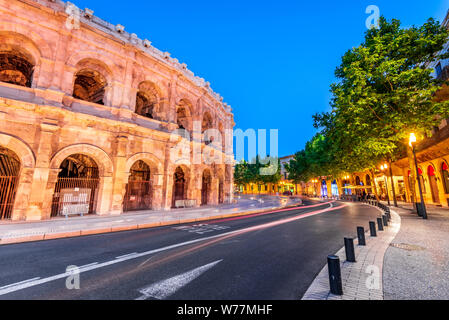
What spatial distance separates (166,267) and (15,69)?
1944 cm

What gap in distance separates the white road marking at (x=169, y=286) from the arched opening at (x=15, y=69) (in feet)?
54.6

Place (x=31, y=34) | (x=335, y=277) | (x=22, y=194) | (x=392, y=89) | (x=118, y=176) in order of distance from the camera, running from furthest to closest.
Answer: (x=118, y=176)
(x=392, y=89)
(x=31, y=34)
(x=22, y=194)
(x=335, y=277)

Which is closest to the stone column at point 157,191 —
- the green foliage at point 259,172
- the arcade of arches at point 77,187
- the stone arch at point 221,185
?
the arcade of arches at point 77,187

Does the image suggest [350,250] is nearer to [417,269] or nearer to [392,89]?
[417,269]

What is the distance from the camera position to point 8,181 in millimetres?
11781

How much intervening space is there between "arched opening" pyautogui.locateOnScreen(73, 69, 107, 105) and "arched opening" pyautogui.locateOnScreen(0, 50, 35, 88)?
2775 mm

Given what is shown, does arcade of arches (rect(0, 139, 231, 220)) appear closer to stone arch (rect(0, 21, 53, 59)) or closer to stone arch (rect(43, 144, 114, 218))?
stone arch (rect(43, 144, 114, 218))

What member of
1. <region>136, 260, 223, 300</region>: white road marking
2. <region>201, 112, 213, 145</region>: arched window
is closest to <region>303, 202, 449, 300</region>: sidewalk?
<region>136, 260, 223, 300</region>: white road marking

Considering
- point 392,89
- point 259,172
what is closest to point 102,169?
point 392,89

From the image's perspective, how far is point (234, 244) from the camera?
615cm

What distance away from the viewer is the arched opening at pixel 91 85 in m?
14.2
